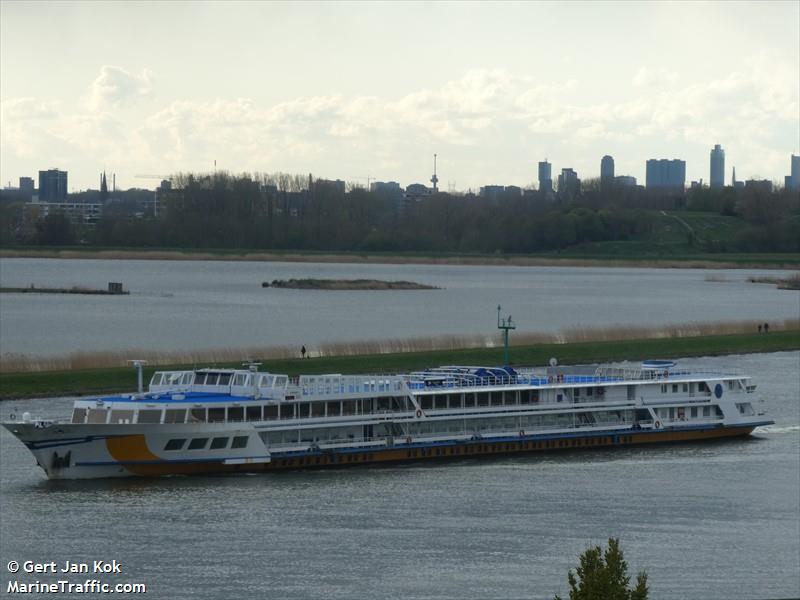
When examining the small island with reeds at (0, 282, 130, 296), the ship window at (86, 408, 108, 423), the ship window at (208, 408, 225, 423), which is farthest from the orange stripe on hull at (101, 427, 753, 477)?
the small island with reeds at (0, 282, 130, 296)

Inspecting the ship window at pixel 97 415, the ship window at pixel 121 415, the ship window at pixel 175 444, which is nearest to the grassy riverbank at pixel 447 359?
the ship window at pixel 97 415

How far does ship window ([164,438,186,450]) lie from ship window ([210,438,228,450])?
105 centimetres

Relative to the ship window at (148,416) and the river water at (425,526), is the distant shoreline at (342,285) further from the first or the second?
the ship window at (148,416)

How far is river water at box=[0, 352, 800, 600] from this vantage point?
127 ft

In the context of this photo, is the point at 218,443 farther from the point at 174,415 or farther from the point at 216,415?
the point at 174,415

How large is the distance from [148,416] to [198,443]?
1960 mm

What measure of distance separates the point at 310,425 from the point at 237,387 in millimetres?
2931

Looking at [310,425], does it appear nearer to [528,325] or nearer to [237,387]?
[237,387]

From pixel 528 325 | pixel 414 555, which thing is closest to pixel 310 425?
pixel 414 555

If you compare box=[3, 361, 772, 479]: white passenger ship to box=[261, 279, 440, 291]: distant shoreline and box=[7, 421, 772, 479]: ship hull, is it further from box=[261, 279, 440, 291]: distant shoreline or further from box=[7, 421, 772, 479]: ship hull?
box=[261, 279, 440, 291]: distant shoreline

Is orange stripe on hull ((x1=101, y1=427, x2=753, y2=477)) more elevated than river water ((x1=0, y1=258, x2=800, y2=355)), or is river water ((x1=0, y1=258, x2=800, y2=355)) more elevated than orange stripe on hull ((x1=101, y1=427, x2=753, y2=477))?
river water ((x1=0, y1=258, x2=800, y2=355))

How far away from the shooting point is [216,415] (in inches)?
2130

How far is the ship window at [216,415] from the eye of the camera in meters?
53.9

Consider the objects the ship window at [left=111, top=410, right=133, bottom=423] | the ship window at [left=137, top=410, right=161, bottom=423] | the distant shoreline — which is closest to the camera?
the ship window at [left=111, top=410, right=133, bottom=423]
